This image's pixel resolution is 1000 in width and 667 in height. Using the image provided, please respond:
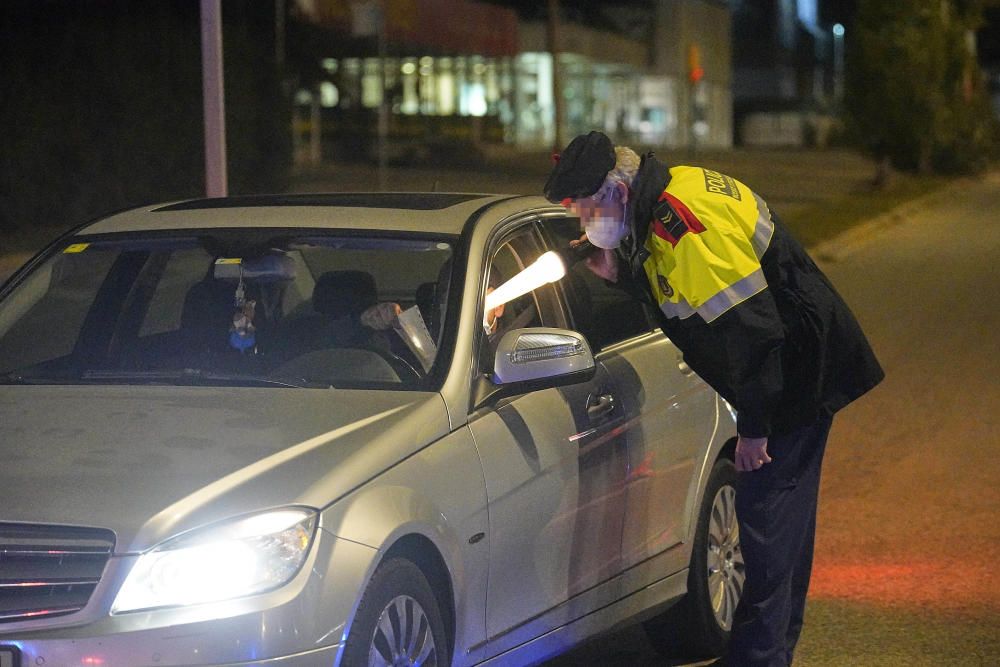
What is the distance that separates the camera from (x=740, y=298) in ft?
15.6

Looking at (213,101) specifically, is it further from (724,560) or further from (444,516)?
(444,516)

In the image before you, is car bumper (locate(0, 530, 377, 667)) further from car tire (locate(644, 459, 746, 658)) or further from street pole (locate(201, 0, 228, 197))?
street pole (locate(201, 0, 228, 197))

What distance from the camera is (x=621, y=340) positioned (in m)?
5.74

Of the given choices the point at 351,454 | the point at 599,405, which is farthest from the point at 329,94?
the point at 351,454

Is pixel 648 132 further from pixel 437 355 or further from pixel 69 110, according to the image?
pixel 437 355

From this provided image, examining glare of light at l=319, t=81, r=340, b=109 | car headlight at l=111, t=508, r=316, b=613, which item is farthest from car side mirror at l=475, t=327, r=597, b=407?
glare of light at l=319, t=81, r=340, b=109

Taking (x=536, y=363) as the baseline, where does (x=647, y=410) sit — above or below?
below

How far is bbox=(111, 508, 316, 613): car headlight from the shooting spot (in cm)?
373

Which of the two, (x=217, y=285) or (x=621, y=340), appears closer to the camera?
(x=217, y=285)

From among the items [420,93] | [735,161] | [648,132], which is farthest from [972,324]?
[648,132]

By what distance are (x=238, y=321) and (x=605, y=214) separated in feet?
3.92

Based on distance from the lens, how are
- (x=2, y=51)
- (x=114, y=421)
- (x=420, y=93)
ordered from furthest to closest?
(x=420, y=93) → (x=2, y=51) → (x=114, y=421)

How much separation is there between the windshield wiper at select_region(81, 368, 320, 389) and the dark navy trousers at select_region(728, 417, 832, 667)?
4.58ft

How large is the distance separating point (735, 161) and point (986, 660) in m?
51.0
